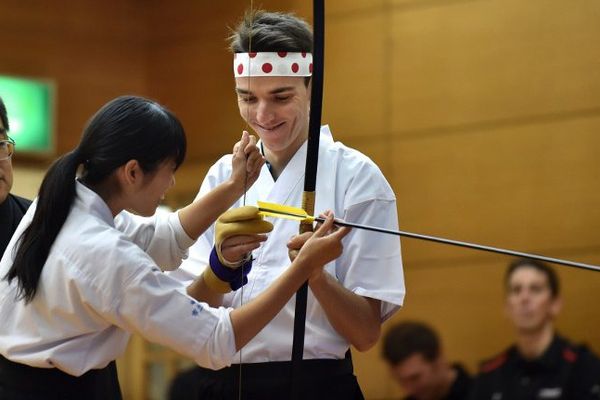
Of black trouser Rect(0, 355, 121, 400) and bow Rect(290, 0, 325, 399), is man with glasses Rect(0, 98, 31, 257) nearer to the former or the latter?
black trouser Rect(0, 355, 121, 400)

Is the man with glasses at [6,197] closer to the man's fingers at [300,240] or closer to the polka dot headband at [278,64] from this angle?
the polka dot headband at [278,64]

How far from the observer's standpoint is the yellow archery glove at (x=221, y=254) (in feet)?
4.93

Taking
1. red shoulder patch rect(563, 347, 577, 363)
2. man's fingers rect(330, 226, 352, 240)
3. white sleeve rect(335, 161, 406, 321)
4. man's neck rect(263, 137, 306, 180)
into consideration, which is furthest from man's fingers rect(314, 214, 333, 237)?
red shoulder patch rect(563, 347, 577, 363)

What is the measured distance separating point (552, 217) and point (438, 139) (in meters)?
0.28

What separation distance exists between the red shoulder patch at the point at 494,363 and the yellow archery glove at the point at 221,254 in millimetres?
387

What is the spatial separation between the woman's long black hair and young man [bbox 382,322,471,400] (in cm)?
46

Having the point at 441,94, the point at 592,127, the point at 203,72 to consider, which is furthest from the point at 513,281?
the point at 203,72

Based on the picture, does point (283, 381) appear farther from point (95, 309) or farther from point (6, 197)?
point (6, 197)

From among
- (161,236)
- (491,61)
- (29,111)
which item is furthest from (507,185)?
(29,111)

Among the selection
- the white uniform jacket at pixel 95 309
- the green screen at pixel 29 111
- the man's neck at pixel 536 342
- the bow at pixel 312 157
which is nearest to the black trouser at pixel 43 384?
the white uniform jacket at pixel 95 309

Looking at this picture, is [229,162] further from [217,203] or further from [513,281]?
[513,281]

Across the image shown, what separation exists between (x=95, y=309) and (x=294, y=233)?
0.35m

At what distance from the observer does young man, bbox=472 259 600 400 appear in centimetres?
150

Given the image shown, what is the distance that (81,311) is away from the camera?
1.44 meters
